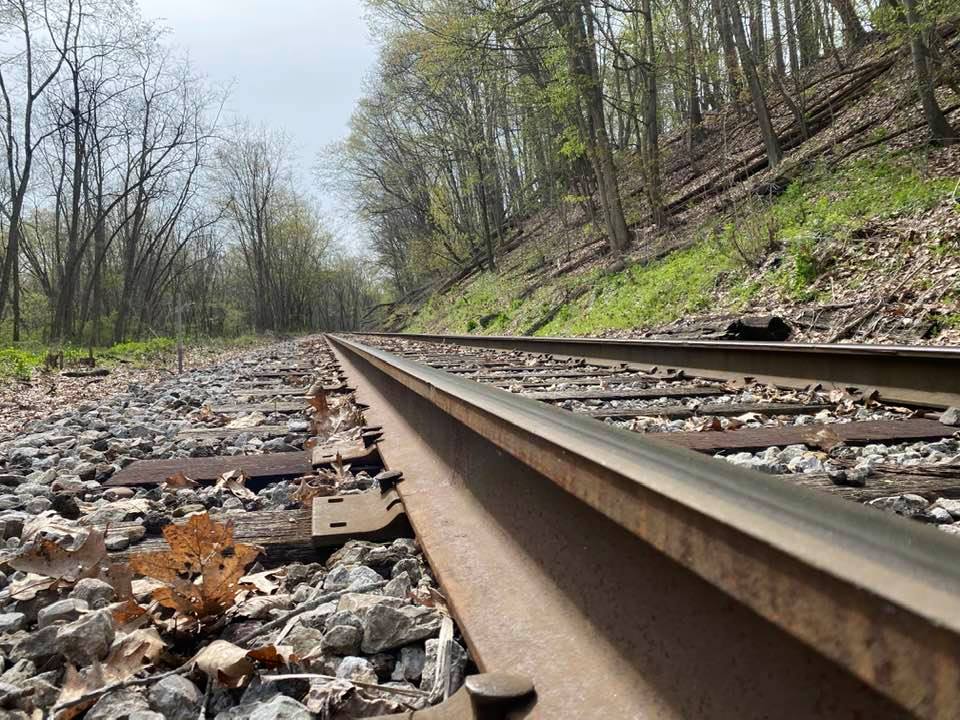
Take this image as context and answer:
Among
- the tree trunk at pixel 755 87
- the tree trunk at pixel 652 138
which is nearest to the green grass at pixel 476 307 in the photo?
the tree trunk at pixel 652 138

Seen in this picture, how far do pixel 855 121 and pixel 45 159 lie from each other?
32.7 m

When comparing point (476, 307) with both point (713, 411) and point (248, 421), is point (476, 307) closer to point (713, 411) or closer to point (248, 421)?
point (248, 421)

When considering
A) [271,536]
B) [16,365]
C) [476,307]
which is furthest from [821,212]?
[476,307]

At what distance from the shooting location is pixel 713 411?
143 inches

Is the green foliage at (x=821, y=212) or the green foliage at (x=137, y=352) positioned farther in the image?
the green foliage at (x=137, y=352)

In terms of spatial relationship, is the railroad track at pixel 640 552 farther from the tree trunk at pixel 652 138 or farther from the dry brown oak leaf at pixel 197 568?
the tree trunk at pixel 652 138

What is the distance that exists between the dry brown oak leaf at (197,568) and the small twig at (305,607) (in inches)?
4.8

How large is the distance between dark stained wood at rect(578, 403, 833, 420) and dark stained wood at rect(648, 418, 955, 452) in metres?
0.47

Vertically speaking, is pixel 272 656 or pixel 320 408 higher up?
pixel 320 408

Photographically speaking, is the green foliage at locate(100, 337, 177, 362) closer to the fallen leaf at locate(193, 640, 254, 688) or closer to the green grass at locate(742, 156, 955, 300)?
the green grass at locate(742, 156, 955, 300)

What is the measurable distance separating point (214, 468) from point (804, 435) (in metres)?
2.42

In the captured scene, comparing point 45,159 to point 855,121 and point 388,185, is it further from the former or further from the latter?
point 855,121

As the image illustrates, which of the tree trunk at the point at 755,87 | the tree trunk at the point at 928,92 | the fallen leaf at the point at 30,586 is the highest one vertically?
the tree trunk at the point at 755,87

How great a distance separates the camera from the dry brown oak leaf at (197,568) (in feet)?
4.83
